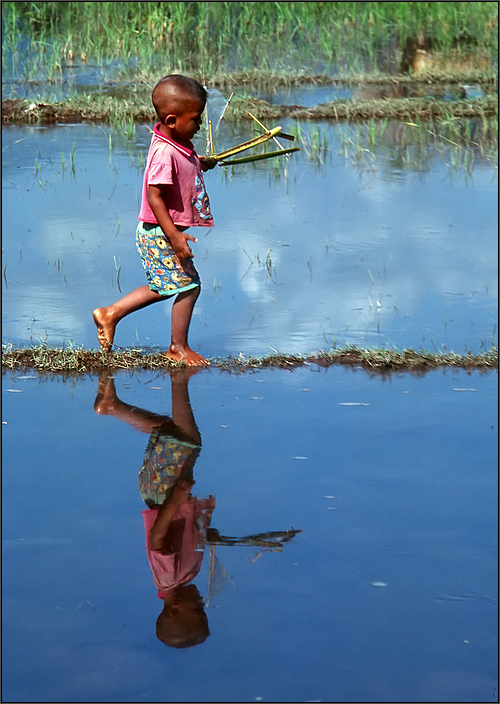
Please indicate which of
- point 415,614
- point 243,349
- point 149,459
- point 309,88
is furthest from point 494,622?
point 309,88

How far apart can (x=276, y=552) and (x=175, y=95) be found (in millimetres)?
2384

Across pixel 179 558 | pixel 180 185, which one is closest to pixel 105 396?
pixel 180 185

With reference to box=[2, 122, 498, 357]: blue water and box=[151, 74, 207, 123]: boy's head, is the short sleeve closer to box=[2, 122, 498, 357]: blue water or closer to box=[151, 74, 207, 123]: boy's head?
box=[151, 74, 207, 123]: boy's head

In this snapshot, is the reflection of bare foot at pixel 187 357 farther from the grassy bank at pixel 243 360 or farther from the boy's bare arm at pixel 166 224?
the boy's bare arm at pixel 166 224

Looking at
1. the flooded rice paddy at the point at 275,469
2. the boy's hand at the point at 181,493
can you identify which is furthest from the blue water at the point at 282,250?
the boy's hand at the point at 181,493

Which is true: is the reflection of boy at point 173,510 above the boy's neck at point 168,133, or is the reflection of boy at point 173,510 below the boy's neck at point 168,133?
below

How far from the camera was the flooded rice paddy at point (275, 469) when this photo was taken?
2.55m

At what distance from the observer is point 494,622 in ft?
8.93

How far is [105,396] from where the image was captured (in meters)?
4.32

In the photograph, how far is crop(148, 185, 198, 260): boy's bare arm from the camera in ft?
15.1

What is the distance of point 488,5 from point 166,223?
39.3ft

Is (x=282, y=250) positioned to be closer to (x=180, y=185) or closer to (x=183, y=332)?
(x=180, y=185)

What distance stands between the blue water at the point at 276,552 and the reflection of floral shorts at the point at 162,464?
0.18 feet

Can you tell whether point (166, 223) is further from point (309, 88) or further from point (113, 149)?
point (309, 88)
